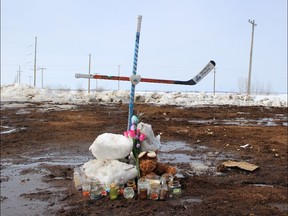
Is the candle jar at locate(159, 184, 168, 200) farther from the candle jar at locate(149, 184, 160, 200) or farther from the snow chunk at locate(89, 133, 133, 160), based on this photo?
the snow chunk at locate(89, 133, 133, 160)

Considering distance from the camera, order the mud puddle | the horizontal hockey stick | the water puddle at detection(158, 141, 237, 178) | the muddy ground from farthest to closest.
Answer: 1. the water puddle at detection(158, 141, 237, 178)
2. the mud puddle
3. the horizontal hockey stick
4. the muddy ground

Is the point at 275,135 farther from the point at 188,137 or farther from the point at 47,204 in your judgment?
the point at 47,204

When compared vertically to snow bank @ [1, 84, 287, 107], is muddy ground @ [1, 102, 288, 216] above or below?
below

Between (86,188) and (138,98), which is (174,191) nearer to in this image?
(86,188)

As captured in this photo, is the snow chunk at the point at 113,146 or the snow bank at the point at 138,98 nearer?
the snow chunk at the point at 113,146

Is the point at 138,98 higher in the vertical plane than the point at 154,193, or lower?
higher

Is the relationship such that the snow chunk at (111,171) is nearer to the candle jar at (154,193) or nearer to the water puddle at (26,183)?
the candle jar at (154,193)

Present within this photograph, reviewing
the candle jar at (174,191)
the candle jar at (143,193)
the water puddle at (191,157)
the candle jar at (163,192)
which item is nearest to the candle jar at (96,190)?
the candle jar at (143,193)

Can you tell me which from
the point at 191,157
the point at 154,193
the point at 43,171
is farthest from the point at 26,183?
the point at 191,157

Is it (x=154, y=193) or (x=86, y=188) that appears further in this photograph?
(x=86, y=188)

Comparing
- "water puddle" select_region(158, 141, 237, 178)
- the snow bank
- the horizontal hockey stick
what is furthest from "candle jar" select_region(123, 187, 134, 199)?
the snow bank

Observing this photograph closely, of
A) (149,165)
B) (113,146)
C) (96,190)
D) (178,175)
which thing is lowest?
(178,175)

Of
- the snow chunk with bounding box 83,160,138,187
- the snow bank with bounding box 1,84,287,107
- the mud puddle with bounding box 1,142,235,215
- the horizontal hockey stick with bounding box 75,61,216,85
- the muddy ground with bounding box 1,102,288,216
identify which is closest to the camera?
the muddy ground with bounding box 1,102,288,216

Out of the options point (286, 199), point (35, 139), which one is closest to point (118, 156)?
point (286, 199)
